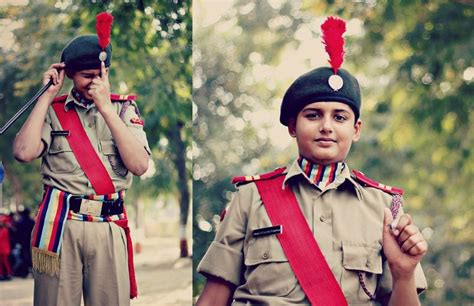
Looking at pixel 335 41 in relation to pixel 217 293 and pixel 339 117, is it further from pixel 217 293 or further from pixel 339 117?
pixel 217 293

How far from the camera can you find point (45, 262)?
8.98 ft

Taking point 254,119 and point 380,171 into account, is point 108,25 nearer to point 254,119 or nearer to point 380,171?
point 254,119

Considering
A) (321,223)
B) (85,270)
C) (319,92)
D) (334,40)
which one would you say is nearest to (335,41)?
(334,40)

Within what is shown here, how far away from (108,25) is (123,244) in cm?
76

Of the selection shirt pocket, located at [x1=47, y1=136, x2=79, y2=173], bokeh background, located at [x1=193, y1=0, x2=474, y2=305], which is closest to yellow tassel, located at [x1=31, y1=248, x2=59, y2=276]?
shirt pocket, located at [x1=47, y1=136, x2=79, y2=173]

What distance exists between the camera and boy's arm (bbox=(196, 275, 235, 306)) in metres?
2.31

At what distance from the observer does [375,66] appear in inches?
226

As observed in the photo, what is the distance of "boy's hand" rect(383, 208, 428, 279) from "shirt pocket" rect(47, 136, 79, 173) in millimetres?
1110

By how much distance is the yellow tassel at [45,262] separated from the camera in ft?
8.88

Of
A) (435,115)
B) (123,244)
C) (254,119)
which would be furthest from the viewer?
(435,115)

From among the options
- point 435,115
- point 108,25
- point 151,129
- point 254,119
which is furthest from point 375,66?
point 108,25

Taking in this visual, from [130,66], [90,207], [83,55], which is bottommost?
[90,207]

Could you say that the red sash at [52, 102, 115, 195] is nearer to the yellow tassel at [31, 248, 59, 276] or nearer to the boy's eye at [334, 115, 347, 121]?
the yellow tassel at [31, 248, 59, 276]

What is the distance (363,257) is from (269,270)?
26 cm
